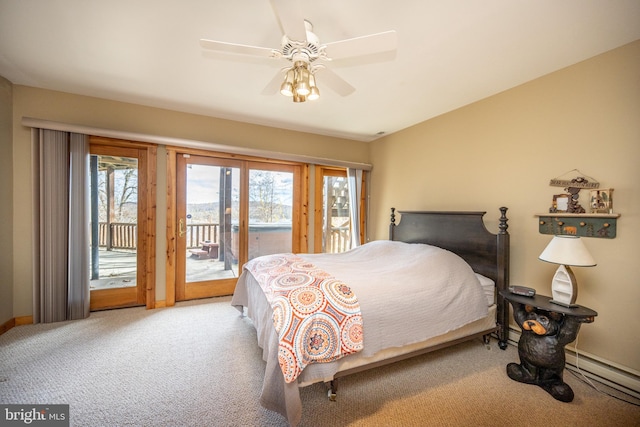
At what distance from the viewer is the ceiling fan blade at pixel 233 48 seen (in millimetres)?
1521

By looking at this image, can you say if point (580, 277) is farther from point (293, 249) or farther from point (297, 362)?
point (293, 249)

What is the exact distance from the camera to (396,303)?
6.15ft

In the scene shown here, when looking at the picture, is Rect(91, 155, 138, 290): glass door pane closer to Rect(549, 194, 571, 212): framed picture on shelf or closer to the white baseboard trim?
→ Rect(549, 194, 571, 212): framed picture on shelf

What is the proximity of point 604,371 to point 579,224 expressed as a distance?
114 centimetres

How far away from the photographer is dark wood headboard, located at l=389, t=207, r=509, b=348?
→ 2.39 m

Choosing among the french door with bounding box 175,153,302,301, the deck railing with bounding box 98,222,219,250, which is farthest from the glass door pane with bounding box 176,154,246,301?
the deck railing with bounding box 98,222,219,250

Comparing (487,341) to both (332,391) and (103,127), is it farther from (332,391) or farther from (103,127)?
(103,127)

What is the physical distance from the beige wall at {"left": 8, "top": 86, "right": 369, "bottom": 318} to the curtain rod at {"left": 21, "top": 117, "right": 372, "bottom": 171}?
0.17 meters

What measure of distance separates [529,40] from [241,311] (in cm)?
365

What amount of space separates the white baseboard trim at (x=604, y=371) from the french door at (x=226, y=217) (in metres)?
3.29

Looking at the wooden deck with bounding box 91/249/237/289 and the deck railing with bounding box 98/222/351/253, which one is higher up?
the deck railing with bounding box 98/222/351/253

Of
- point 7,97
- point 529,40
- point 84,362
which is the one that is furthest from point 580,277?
point 7,97

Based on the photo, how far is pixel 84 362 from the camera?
208cm

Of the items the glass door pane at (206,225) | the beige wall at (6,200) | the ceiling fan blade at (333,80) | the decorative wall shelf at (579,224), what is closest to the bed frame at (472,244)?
the decorative wall shelf at (579,224)
